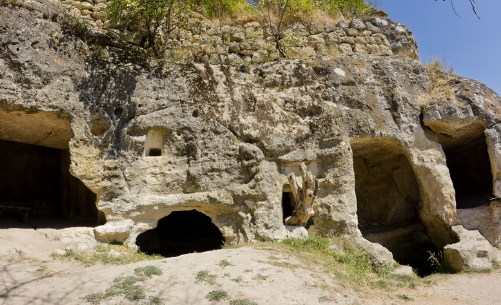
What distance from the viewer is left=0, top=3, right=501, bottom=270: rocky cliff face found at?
26.5 feet

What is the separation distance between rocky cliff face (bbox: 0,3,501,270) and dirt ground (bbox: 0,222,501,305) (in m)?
1.18

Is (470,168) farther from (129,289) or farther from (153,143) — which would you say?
(129,289)

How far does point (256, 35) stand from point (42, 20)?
520 cm

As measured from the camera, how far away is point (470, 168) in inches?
504

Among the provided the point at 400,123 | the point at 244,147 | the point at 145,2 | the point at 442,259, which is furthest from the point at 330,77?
the point at 442,259

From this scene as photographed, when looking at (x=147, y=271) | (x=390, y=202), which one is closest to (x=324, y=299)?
(x=147, y=271)

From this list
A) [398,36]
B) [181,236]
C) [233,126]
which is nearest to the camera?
[233,126]

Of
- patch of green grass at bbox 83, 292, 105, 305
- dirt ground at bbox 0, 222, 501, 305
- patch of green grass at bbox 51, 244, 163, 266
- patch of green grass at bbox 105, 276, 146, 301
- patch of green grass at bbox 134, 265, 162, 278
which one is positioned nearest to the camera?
patch of green grass at bbox 83, 292, 105, 305

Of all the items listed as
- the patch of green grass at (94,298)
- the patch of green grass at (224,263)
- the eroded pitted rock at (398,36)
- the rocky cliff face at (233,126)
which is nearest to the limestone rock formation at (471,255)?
the rocky cliff face at (233,126)

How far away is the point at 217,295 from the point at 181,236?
6.62 meters

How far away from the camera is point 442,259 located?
10164 mm

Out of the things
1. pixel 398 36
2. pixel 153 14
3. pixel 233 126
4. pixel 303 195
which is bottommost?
pixel 303 195

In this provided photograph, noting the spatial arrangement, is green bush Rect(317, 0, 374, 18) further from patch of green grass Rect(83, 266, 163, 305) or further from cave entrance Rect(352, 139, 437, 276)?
patch of green grass Rect(83, 266, 163, 305)

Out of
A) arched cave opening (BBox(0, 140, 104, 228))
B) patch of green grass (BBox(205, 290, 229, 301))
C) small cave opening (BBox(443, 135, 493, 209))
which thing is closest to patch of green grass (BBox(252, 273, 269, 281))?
patch of green grass (BBox(205, 290, 229, 301))
